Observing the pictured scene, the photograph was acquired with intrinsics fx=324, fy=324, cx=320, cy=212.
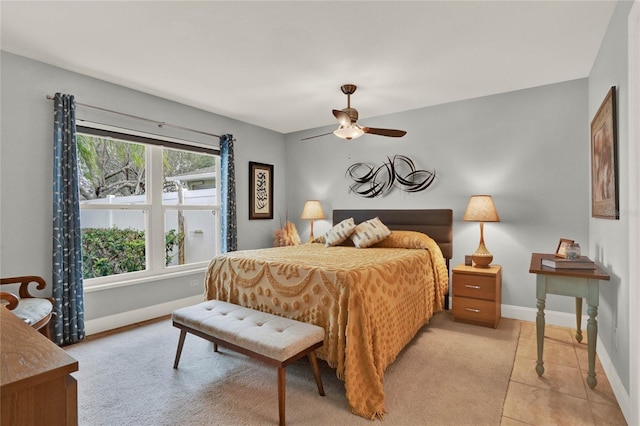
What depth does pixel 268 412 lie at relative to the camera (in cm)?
202

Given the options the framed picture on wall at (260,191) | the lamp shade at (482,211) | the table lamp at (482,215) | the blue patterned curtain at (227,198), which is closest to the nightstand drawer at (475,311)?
the table lamp at (482,215)

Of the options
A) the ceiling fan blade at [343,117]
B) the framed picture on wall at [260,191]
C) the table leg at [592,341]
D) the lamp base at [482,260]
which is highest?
the ceiling fan blade at [343,117]

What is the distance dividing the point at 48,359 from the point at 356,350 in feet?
5.47

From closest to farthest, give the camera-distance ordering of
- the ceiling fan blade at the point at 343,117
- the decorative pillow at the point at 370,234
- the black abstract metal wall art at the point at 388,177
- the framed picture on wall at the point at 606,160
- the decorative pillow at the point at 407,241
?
the framed picture on wall at the point at 606,160, the ceiling fan blade at the point at 343,117, the decorative pillow at the point at 407,241, the decorative pillow at the point at 370,234, the black abstract metal wall art at the point at 388,177

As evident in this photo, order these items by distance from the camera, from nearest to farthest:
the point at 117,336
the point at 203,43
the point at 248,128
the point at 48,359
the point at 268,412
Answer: the point at 48,359
the point at 268,412
the point at 203,43
the point at 117,336
the point at 248,128

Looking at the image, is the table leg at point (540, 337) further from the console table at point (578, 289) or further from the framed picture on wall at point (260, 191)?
the framed picture on wall at point (260, 191)

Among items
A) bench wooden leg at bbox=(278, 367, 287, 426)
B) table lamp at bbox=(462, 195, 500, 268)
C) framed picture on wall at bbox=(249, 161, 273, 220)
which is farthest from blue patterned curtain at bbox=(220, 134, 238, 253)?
table lamp at bbox=(462, 195, 500, 268)

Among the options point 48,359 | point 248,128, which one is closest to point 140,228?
point 248,128

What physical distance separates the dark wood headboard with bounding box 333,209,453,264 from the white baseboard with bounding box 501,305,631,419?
920 mm

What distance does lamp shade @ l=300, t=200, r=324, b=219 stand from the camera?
5078 millimetres

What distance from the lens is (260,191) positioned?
529 centimetres

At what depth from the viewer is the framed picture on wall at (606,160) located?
7.25 ft

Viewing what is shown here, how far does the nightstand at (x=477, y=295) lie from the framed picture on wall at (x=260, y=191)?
10.1 feet

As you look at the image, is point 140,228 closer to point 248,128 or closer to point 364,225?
point 248,128
